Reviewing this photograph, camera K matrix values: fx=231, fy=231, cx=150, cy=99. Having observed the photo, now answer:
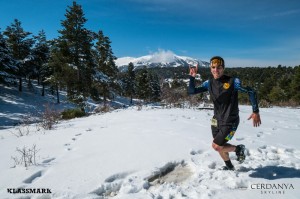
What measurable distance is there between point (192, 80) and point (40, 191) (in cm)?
306

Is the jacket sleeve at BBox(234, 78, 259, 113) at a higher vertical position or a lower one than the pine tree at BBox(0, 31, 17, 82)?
lower

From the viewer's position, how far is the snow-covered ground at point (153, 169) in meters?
3.30

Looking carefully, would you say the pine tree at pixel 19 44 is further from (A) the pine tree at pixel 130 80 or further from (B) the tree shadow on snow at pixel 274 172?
(B) the tree shadow on snow at pixel 274 172

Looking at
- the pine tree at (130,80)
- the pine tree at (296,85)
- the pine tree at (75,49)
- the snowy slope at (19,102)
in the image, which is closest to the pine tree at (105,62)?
the snowy slope at (19,102)

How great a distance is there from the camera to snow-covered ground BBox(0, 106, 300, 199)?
3305 mm

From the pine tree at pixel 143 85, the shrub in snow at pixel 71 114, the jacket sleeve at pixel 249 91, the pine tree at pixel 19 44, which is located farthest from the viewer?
the pine tree at pixel 143 85

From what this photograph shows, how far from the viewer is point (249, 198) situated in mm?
3023

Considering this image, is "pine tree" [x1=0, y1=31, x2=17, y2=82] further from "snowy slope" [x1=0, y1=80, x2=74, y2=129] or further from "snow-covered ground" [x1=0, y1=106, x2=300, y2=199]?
"snow-covered ground" [x1=0, y1=106, x2=300, y2=199]

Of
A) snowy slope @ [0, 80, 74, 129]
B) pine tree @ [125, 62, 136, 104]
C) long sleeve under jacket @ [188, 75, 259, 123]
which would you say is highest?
pine tree @ [125, 62, 136, 104]

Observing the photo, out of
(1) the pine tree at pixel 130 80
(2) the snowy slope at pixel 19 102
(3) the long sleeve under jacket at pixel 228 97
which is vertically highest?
(1) the pine tree at pixel 130 80

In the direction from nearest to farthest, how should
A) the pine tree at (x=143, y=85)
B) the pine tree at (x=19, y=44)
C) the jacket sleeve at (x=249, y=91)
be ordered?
1. the jacket sleeve at (x=249, y=91)
2. the pine tree at (x=19, y=44)
3. the pine tree at (x=143, y=85)

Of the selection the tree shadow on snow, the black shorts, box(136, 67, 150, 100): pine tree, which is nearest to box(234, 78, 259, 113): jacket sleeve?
the black shorts

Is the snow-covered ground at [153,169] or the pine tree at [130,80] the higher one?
the pine tree at [130,80]

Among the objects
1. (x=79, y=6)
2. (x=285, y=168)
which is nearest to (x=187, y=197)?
(x=285, y=168)
